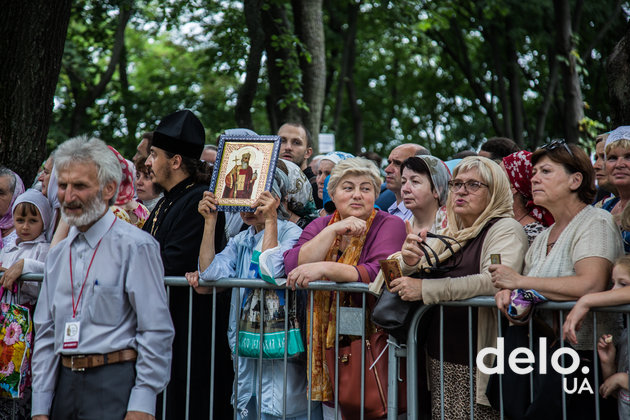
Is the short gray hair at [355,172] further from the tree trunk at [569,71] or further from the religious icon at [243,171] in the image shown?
the tree trunk at [569,71]

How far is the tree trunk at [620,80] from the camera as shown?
641 cm

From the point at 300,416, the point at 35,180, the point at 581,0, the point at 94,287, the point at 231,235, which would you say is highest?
the point at 581,0

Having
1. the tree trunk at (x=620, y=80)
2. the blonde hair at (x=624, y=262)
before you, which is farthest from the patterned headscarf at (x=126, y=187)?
the tree trunk at (x=620, y=80)

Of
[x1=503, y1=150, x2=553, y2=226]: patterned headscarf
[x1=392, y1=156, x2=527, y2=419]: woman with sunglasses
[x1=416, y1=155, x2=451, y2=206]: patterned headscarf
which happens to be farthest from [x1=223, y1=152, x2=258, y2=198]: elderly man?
[x1=503, y1=150, x2=553, y2=226]: patterned headscarf

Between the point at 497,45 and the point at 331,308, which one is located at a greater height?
the point at 497,45

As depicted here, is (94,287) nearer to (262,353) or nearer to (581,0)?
(262,353)

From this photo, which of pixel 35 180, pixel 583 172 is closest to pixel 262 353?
pixel 583 172

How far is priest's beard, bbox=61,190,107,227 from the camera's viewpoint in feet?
13.0

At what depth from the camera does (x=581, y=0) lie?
13438 millimetres

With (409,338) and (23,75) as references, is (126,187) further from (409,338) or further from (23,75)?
(409,338)

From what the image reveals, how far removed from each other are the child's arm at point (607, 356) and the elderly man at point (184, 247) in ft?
7.96

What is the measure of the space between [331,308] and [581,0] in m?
10.6

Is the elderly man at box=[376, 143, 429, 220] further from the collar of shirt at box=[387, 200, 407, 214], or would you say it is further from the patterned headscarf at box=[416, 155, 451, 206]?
the patterned headscarf at box=[416, 155, 451, 206]

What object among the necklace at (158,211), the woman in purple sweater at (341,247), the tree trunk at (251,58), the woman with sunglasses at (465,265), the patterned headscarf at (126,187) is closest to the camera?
the woman with sunglasses at (465,265)
